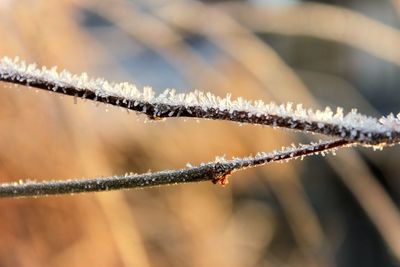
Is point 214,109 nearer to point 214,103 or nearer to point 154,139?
point 214,103

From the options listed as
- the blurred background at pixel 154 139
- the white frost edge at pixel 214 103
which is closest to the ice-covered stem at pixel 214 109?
the white frost edge at pixel 214 103

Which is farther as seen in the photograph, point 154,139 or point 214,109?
point 154,139

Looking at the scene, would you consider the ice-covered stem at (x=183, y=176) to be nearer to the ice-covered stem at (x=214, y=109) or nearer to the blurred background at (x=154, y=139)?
the ice-covered stem at (x=214, y=109)

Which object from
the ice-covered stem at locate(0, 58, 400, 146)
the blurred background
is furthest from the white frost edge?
the blurred background

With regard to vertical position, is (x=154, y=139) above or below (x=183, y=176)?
above

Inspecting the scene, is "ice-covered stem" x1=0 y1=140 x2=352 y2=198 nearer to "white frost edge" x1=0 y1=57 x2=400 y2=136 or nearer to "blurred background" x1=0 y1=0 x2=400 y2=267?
"white frost edge" x1=0 y1=57 x2=400 y2=136

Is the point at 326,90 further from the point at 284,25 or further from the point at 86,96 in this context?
the point at 86,96

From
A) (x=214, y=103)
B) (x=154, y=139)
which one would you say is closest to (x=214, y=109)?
(x=214, y=103)
